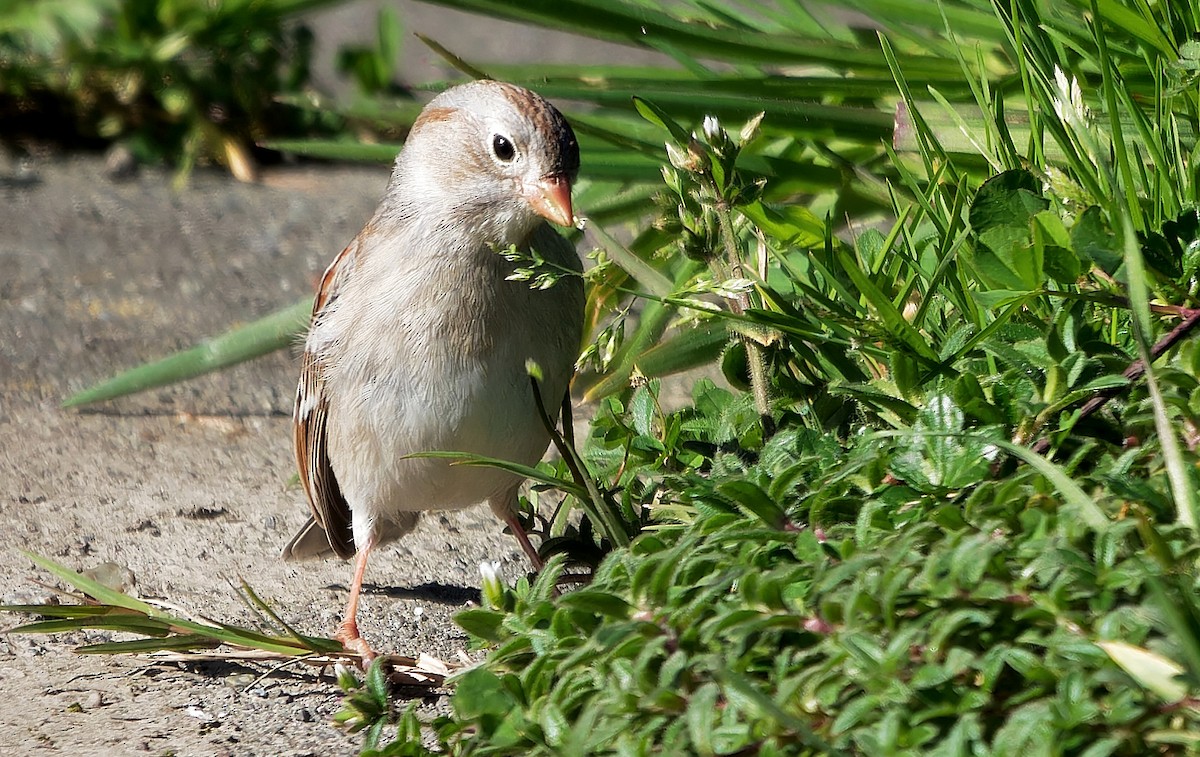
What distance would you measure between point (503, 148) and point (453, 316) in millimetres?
382

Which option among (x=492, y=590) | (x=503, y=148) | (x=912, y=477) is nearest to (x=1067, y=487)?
(x=912, y=477)

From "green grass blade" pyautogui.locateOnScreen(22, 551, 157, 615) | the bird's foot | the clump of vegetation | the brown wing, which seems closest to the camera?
"green grass blade" pyautogui.locateOnScreen(22, 551, 157, 615)

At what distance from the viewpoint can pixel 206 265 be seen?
220 inches

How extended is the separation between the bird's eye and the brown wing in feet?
1.56

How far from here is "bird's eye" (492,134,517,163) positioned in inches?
A: 120

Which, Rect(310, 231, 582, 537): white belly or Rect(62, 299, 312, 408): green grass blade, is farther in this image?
Rect(62, 299, 312, 408): green grass blade

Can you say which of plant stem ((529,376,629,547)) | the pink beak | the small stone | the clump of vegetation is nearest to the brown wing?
the pink beak

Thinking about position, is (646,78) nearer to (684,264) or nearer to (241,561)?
(684,264)

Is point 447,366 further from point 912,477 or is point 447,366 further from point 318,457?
point 912,477

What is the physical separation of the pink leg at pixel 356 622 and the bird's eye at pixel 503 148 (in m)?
0.98

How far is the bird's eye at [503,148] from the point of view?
3.04 meters

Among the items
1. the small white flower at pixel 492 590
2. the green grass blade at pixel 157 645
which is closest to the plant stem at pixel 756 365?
the small white flower at pixel 492 590

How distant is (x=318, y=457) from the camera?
11.4ft

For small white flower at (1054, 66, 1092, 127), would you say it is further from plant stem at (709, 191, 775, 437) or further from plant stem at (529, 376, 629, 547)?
plant stem at (529, 376, 629, 547)
